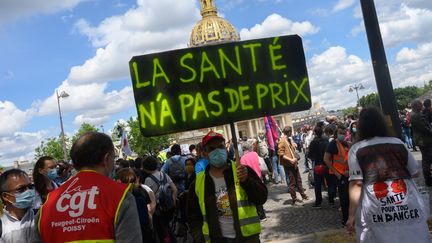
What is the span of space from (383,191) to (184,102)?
182 centimetres

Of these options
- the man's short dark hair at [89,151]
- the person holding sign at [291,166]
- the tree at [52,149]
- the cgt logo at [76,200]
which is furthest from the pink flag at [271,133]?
the tree at [52,149]

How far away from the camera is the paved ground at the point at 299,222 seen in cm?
712

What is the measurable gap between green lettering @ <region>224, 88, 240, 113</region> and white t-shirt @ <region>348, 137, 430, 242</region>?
1113 millimetres

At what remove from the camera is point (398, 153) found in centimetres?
364

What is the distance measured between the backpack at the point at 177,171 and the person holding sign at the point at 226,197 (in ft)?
14.9

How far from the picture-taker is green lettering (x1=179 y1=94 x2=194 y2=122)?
392 cm

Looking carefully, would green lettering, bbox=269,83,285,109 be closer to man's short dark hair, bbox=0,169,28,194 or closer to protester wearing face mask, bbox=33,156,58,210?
man's short dark hair, bbox=0,169,28,194

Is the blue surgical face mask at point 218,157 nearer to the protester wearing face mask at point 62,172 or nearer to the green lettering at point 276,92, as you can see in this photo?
the green lettering at point 276,92

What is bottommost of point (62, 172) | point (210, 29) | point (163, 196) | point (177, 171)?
point (163, 196)

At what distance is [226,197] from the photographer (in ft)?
12.3

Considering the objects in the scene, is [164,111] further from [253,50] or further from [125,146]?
[125,146]

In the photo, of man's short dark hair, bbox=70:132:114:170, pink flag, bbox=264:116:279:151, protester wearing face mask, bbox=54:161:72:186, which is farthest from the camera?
pink flag, bbox=264:116:279:151

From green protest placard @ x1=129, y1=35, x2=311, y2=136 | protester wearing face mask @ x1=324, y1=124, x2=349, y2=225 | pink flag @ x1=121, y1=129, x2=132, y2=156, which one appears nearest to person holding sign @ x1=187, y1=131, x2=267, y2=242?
green protest placard @ x1=129, y1=35, x2=311, y2=136

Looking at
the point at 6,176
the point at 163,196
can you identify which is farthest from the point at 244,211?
the point at 163,196
